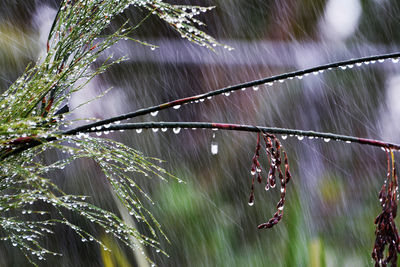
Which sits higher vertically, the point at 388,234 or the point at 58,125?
the point at 58,125

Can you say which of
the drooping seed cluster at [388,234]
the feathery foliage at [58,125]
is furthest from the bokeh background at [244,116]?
the drooping seed cluster at [388,234]

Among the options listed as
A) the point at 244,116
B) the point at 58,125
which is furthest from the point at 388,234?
the point at 244,116

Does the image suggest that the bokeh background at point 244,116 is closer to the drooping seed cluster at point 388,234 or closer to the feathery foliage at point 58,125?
the feathery foliage at point 58,125

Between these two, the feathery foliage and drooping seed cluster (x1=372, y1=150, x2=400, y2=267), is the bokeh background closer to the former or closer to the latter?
the feathery foliage

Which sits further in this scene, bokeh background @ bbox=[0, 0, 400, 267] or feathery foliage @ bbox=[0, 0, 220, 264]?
bokeh background @ bbox=[0, 0, 400, 267]

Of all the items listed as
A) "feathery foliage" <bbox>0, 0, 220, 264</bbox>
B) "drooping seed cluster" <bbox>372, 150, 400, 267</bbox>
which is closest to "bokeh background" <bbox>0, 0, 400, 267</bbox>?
"feathery foliage" <bbox>0, 0, 220, 264</bbox>

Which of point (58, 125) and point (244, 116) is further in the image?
point (244, 116)

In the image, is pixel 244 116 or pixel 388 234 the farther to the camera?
pixel 244 116

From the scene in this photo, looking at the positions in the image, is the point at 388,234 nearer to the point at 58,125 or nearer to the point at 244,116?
the point at 58,125
